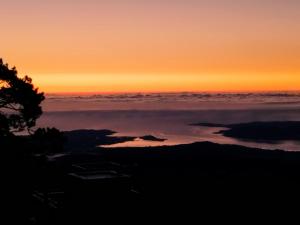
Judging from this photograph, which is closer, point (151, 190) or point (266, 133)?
point (151, 190)

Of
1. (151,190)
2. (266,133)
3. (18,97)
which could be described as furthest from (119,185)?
(266,133)

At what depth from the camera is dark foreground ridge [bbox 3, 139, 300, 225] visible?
2731 centimetres

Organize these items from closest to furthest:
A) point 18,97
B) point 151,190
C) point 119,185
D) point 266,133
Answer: point 18,97
point 119,185
point 151,190
point 266,133

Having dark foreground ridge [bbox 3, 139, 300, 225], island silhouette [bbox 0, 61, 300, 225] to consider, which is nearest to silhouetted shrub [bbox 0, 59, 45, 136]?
island silhouette [bbox 0, 61, 300, 225]

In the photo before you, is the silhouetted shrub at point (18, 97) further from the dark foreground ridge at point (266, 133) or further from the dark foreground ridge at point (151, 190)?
the dark foreground ridge at point (266, 133)

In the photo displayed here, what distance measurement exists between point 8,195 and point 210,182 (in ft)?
101

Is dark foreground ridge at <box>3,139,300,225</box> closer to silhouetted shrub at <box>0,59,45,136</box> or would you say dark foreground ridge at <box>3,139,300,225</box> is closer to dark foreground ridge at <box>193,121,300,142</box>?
silhouetted shrub at <box>0,59,45,136</box>

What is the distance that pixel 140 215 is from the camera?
1219 inches

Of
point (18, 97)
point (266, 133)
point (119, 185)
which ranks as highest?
point (18, 97)

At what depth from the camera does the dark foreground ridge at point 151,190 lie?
2731cm

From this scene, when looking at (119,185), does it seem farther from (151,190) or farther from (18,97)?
(151,190)

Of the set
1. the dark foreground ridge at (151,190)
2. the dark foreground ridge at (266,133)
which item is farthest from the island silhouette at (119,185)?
the dark foreground ridge at (266,133)

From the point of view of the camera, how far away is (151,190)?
4378cm

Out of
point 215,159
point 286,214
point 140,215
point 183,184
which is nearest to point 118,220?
point 140,215
